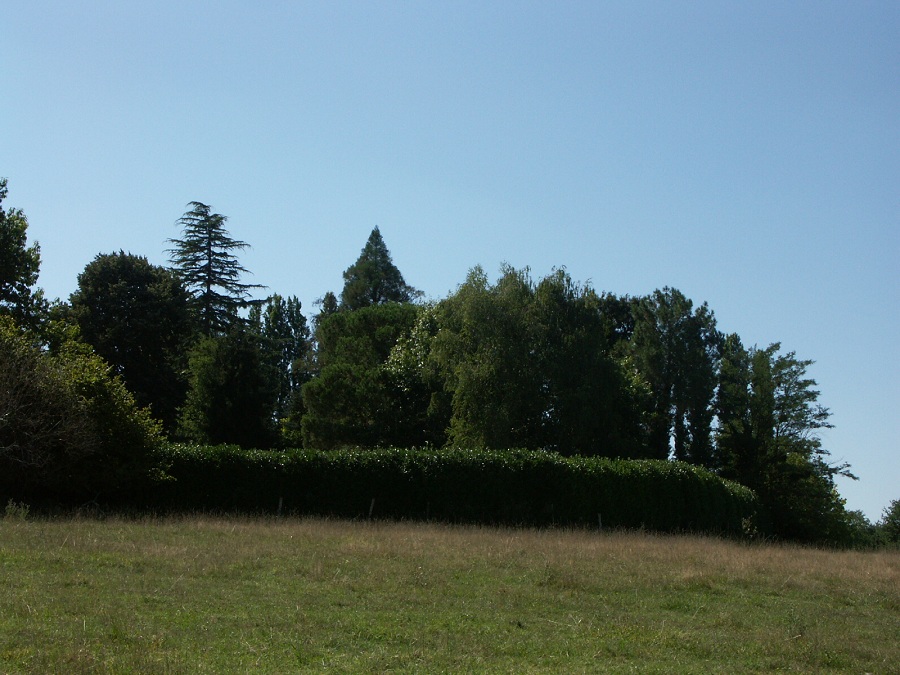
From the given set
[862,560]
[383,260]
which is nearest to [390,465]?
[862,560]

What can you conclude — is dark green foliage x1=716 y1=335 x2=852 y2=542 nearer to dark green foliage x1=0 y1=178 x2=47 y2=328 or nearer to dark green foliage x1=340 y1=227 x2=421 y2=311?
dark green foliage x1=340 y1=227 x2=421 y2=311

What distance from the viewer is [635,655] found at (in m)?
10.2

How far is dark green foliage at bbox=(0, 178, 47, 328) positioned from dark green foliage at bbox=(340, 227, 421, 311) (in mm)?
39747

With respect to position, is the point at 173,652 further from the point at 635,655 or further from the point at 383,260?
the point at 383,260

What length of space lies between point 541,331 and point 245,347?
1563 cm

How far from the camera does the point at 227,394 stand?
1774 inches

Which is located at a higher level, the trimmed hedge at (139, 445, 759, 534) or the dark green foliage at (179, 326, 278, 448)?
the dark green foliage at (179, 326, 278, 448)

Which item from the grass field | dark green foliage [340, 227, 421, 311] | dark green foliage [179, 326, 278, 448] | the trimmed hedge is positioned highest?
dark green foliage [340, 227, 421, 311]

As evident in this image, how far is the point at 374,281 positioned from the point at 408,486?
155 feet

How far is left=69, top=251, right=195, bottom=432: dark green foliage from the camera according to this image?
1923 inches

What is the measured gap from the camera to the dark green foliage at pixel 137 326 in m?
48.8

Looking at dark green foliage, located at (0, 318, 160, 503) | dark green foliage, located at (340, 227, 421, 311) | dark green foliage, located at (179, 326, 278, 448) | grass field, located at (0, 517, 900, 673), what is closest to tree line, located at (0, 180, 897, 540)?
dark green foliage, located at (179, 326, 278, 448)

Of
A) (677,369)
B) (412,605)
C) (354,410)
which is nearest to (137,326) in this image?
(354,410)

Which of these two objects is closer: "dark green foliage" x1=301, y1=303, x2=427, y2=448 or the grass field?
the grass field
